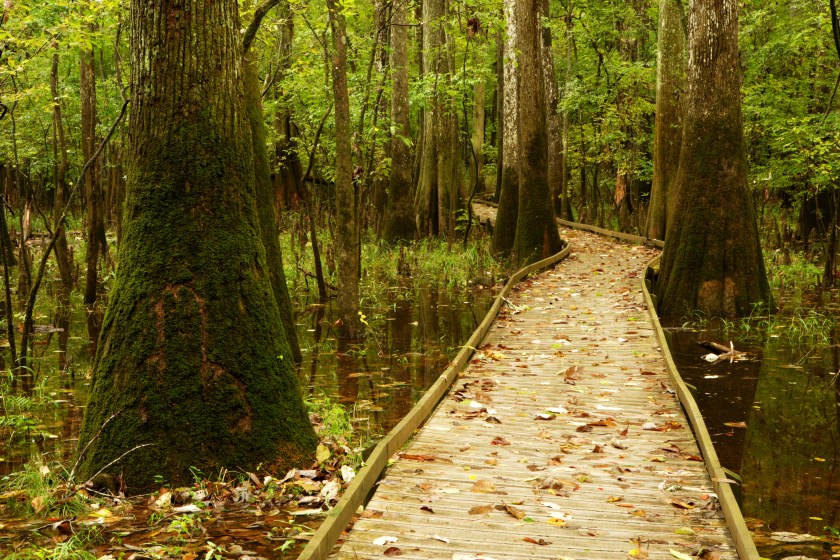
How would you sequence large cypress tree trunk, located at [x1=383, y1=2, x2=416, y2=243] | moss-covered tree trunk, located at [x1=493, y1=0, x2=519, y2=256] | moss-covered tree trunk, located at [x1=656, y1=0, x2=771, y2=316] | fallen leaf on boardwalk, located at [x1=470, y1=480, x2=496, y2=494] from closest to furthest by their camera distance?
1. fallen leaf on boardwalk, located at [x1=470, y1=480, x2=496, y2=494]
2. moss-covered tree trunk, located at [x1=656, y1=0, x2=771, y2=316]
3. moss-covered tree trunk, located at [x1=493, y1=0, x2=519, y2=256]
4. large cypress tree trunk, located at [x1=383, y1=2, x2=416, y2=243]

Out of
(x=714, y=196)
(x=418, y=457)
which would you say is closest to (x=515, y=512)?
(x=418, y=457)

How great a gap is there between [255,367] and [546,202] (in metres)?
11.6

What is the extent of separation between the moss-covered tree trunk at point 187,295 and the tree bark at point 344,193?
4588 millimetres

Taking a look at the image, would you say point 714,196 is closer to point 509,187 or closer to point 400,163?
point 509,187

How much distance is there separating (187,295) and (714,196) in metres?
8.79

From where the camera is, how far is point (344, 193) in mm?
10602

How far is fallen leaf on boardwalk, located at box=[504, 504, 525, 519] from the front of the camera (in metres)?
4.56

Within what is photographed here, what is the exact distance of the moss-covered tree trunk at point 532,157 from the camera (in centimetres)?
1623

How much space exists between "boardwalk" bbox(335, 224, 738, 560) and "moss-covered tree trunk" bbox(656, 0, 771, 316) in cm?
236

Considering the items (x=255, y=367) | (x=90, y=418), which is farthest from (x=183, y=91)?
(x=90, y=418)

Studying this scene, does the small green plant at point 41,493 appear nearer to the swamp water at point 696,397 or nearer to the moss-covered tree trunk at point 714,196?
the swamp water at point 696,397

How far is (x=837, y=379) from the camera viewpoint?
8578 mm

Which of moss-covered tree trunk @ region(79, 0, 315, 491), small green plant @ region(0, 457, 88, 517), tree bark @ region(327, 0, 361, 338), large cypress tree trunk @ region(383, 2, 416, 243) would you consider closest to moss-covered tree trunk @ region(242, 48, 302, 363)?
tree bark @ region(327, 0, 361, 338)

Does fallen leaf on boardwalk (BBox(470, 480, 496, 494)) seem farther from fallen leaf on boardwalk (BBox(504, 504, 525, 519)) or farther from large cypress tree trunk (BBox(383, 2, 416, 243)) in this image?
large cypress tree trunk (BBox(383, 2, 416, 243))
